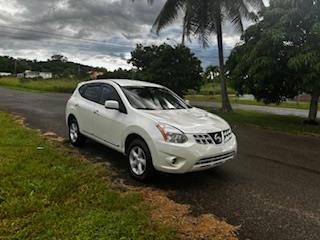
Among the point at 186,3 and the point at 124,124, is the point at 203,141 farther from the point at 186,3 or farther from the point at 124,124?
the point at 186,3

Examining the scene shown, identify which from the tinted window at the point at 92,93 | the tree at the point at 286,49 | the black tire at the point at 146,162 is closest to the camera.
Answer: the black tire at the point at 146,162

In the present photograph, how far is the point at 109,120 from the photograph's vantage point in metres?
5.95

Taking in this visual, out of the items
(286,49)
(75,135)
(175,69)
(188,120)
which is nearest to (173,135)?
(188,120)

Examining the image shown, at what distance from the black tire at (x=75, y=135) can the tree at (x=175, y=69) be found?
1663 cm

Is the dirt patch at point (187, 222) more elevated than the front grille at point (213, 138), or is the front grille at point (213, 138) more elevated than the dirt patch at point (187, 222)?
the front grille at point (213, 138)

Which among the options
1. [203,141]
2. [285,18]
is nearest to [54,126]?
[203,141]

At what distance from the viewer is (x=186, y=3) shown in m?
→ 17.4

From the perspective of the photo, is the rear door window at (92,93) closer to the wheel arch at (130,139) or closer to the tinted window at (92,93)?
the tinted window at (92,93)

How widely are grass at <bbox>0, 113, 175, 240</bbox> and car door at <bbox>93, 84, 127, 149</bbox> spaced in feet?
1.91

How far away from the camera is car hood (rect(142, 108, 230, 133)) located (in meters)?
4.88

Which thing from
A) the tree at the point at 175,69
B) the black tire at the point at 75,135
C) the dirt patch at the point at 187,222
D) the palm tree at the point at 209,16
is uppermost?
the palm tree at the point at 209,16

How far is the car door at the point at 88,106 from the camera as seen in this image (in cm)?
665

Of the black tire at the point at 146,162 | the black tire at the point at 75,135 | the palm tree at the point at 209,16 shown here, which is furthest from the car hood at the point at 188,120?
the palm tree at the point at 209,16

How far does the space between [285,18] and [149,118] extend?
8.93 m
